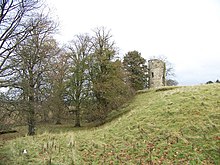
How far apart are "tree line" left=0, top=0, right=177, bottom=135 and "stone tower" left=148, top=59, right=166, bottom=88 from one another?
7.73 feet

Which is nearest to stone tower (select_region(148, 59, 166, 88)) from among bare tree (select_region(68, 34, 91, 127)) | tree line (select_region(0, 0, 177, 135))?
tree line (select_region(0, 0, 177, 135))

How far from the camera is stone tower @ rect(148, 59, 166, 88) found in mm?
32094

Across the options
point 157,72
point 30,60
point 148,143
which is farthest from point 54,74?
point 157,72

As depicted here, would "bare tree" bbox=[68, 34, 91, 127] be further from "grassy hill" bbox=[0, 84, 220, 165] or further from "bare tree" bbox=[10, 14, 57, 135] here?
"grassy hill" bbox=[0, 84, 220, 165]

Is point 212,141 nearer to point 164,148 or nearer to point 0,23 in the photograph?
point 164,148

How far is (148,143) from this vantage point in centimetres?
1002

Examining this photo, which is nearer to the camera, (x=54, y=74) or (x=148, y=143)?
(x=148, y=143)

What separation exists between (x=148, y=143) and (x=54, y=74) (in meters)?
11.6

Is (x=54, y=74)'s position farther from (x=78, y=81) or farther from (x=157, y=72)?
(x=157, y=72)

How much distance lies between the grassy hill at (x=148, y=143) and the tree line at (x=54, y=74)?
7.54 ft

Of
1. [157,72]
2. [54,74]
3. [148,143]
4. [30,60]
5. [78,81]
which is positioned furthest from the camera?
[157,72]

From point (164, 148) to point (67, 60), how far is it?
62.5ft

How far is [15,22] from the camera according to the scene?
1215 cm

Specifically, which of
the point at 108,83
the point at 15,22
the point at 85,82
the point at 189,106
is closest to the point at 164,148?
the point at 189,106
